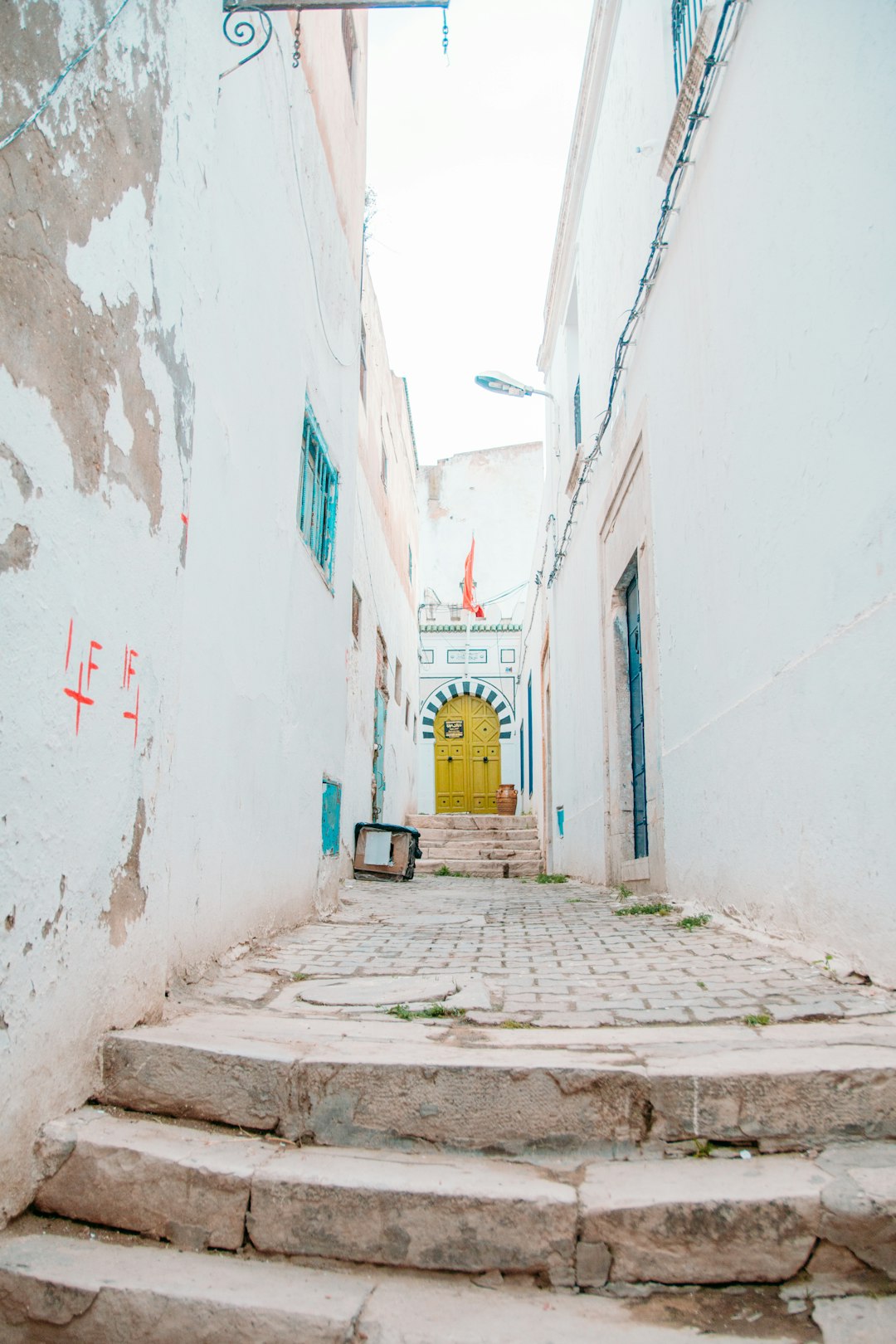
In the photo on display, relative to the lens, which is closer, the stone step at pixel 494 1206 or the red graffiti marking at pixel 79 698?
the stone step at pixel 494 1206

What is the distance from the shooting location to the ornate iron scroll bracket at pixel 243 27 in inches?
127

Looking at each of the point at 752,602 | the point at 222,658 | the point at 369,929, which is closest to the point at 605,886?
the point at 369,929

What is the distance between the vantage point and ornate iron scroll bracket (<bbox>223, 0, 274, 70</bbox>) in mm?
3227

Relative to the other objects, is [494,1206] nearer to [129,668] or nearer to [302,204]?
[129,668]

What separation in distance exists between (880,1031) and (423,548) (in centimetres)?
2354

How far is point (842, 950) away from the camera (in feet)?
8.79

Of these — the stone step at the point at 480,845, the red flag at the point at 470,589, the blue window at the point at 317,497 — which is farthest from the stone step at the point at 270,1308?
the red flag at the point at 470,589

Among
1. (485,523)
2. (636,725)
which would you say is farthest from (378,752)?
(485,523)

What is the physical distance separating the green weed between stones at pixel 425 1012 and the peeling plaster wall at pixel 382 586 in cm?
391

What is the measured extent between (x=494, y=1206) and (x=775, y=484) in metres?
2.63

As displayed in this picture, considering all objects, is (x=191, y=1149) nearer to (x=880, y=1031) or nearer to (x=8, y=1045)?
(x=8, y=1045)

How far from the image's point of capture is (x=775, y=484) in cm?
324

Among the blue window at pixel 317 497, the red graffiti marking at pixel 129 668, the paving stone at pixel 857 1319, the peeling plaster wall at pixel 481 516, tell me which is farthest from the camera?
the peeling plaster wall at pixel 481 516

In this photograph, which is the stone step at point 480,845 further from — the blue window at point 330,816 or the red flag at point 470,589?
the red flag at point 470,589
